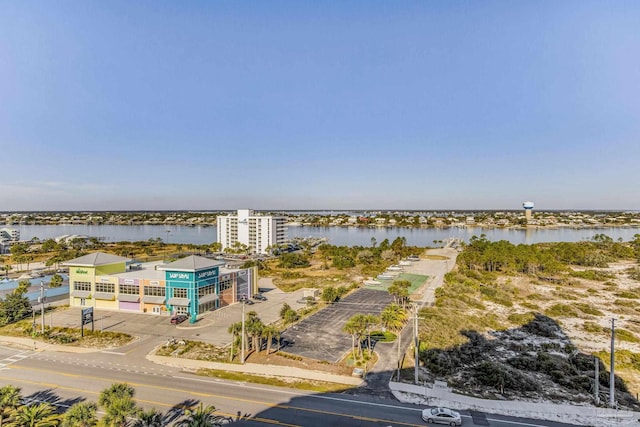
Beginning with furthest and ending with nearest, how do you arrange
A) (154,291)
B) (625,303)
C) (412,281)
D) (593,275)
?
1. (593,275)
2. (412,281)
3. (625,303)
4. (154,291)

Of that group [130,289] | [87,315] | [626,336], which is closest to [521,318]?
[626,336]

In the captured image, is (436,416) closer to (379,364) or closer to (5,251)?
(379,364)

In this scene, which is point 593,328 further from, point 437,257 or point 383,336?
point 437,257

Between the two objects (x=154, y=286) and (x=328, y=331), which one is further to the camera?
(x=154, y=286)

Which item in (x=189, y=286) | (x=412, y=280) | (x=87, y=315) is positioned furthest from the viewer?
(x=412, y=280)

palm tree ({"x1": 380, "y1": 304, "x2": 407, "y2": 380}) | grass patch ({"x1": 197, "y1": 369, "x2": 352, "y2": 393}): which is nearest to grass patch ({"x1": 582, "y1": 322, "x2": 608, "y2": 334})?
palm tree ({"x1": 380, "y1": 304, "x2": 407, "y2": 380})

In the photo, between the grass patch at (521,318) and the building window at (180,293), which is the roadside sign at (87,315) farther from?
the grass patch at (521,318)

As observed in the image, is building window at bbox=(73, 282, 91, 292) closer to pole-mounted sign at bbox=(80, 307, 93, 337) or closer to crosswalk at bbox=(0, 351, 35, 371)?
pole-mounted sign at bbox=(80, 307, 93, 337)

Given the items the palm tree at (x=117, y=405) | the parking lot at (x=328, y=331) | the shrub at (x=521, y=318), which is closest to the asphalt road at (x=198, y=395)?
the palm tree at (x=117, y=405)
